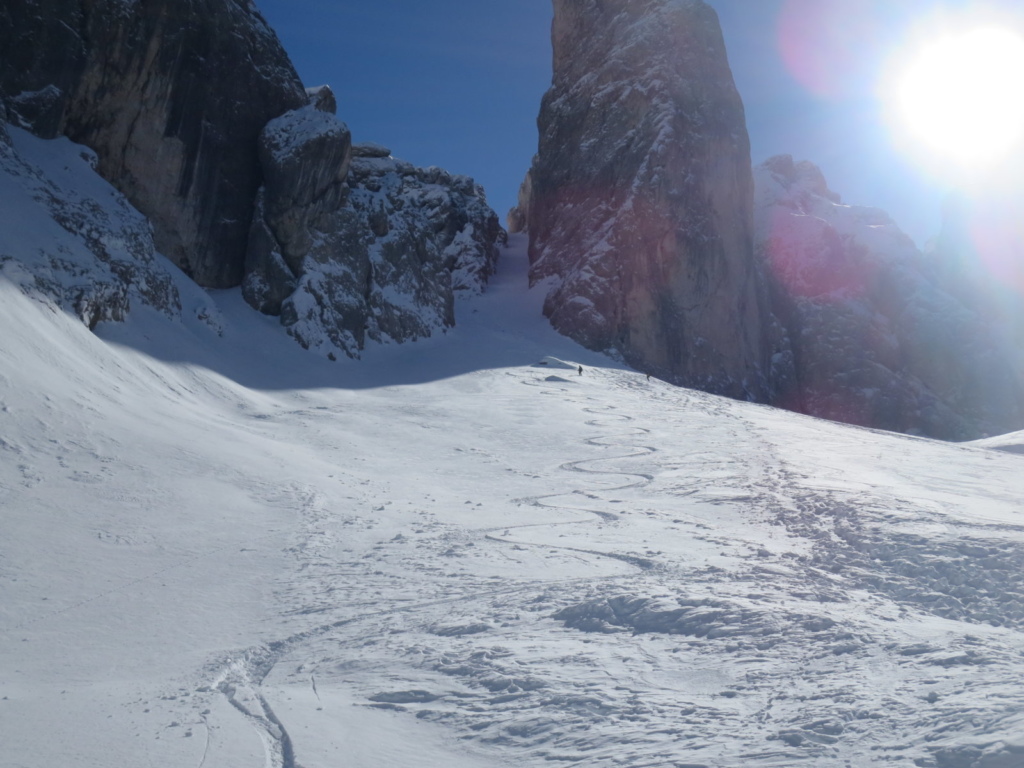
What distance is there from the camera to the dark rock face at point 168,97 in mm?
21344

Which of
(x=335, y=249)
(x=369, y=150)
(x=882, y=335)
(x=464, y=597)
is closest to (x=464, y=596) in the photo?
(x=464, y=597)

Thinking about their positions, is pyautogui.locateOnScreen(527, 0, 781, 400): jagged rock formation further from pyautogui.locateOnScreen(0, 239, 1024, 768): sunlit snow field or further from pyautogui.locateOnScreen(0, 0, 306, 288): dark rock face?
pyautogui.locateOnScreen(0, 239, 1024, 768): sunlit snow field

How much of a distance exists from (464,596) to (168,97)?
22.2 metres

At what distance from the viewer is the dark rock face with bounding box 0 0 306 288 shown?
21344 millimetres

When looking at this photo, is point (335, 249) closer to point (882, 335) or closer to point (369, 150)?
point (369, 150)

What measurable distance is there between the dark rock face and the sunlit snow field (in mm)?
10122

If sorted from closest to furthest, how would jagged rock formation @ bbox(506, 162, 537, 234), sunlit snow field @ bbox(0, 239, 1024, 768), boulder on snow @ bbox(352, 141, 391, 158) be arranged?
sunlit snow field @ bbox(0, 239, 1024, 768), boulder on snow @ bbox(352, 141, 391, 158), jagged rock formation @ bbox(506, 162, 537, 234)

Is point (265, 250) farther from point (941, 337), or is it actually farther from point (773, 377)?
point (941, 337)

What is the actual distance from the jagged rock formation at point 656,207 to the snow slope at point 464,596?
2315cm

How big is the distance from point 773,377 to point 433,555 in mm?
37800

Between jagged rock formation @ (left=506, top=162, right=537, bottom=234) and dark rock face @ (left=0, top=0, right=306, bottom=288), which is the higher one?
jagged rock formation @ (left=506, top=162, right=537, bottom=234)

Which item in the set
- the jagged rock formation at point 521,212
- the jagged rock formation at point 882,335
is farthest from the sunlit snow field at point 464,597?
the jagged rock formation at point 521,212

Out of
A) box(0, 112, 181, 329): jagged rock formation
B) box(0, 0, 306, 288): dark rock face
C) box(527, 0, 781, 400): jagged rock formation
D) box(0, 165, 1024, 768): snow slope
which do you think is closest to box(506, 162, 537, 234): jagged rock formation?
box(527, 0, 781, 400): jagged rock formation

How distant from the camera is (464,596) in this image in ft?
22.4
